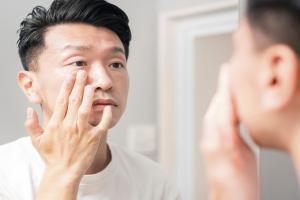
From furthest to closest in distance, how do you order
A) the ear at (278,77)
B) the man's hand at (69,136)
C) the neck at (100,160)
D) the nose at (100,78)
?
1. the neck at (100,160)
2. the nose at (100,78)
3. the man's hand at (69,136)
4. the ear at (278,77)

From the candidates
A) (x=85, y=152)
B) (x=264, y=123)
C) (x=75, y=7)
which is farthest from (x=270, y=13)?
(x=75, y=7)

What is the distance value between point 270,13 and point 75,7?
0.56m

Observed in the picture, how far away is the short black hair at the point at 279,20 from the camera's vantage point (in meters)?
0.43

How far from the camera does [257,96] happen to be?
0.47 m

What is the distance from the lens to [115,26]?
0.94 metres

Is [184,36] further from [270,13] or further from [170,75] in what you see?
[270,13]

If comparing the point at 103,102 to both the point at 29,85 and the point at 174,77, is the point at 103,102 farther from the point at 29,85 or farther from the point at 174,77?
the point at 174,77

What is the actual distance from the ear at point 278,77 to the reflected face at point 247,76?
0.01 metres

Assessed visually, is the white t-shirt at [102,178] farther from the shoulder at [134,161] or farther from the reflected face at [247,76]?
the reflected face at [247,76]

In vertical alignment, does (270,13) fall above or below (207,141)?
above

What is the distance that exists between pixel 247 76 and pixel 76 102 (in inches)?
16.0

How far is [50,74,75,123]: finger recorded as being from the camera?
0.80 m

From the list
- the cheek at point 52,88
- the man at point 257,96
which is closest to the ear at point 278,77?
the man at point 257,96

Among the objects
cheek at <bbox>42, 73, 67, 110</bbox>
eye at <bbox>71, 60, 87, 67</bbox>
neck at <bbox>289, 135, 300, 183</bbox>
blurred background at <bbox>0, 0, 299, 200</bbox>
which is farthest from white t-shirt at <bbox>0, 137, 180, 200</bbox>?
neck at <bbox>289, 135, 300, 183</bbox>
